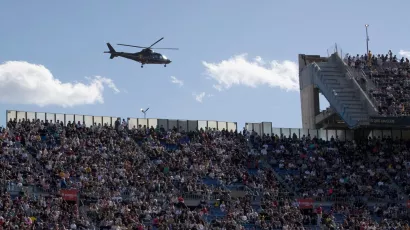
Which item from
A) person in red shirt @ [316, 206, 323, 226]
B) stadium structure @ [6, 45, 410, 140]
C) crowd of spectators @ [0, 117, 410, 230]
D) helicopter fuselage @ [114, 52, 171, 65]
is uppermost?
helicopter fuselage @ [114, 52, 171, 65]

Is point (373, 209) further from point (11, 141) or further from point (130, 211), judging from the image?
point (11, 141)

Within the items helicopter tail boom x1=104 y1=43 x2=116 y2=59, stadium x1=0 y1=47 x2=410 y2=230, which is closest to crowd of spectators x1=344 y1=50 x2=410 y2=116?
stadium x1=0 y1=47 x2=410 y2=230

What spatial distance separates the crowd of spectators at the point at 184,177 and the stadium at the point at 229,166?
0.27ft

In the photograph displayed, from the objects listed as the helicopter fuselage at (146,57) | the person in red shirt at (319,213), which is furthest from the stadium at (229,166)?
the helicopter fuselage at (146,57)

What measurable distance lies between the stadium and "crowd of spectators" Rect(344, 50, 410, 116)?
4.2 inches

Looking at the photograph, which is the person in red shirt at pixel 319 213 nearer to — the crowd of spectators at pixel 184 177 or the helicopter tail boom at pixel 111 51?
the crowd of spectators at pixel 184 177

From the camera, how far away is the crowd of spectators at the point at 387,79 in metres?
64.2

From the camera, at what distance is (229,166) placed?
58.0 m

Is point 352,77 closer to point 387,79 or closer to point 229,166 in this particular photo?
point 387,79

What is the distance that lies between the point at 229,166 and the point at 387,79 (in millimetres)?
16414

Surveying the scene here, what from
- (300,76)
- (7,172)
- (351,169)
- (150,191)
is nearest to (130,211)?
(150,191)

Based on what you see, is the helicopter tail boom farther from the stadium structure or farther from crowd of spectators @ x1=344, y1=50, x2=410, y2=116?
crowd of spectators @ x1=344, y1=50, x2=410, y2=116

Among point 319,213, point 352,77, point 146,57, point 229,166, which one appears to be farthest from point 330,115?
point 319,213

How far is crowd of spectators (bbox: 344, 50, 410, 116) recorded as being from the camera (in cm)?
6425
